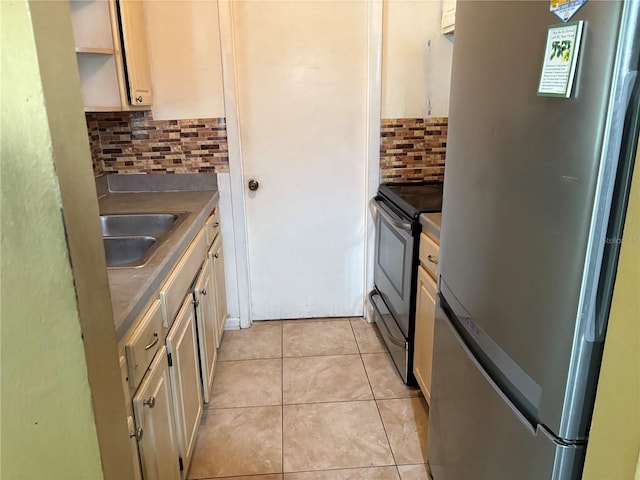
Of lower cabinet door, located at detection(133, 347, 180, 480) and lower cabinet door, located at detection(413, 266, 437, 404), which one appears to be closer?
lower cabinet door, located at detection(133, 347, 180, 480)

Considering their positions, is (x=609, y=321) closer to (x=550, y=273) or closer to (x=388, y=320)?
(x=550, y=273)

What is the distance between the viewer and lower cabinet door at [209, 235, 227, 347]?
7.98 ft

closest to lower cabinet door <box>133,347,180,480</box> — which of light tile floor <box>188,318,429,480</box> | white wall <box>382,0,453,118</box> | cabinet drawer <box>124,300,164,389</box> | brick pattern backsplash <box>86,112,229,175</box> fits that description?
cabinet drawer <box>124,300,164,389</box>

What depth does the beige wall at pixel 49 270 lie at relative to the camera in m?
0.49

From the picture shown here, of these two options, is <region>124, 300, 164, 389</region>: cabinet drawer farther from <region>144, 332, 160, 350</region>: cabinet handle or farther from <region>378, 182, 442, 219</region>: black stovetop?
<region>378, 182, 442, 219</region>: black stovetop

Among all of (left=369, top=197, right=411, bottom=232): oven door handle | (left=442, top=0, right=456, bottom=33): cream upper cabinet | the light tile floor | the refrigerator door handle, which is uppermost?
(left=442, top=0, right=456, bottom=33): cream upper cabinet

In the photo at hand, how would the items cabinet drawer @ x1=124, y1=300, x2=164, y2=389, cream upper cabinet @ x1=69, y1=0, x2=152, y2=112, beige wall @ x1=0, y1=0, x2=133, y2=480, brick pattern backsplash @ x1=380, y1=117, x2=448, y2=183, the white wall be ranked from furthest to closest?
brick pattern backsplash @ x1=380, y1=117, x2=448, y2=183, the white wall, cream upper cabinet @ x1=69, y1=0, x2=152, y2=112, cabinet drawer @ x1=124, y1=300, x2=164, y2=389, beige wall @ x1=0, y1=0, x2=133, y2=480

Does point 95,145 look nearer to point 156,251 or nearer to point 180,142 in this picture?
point 180,142

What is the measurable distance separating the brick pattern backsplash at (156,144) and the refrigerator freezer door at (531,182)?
1690mm

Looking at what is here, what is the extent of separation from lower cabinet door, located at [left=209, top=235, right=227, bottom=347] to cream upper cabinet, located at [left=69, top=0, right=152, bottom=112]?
794mm

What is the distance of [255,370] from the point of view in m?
2.51

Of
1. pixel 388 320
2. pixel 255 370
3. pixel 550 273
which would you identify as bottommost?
pixel 255 370

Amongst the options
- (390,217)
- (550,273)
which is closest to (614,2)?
(550,273)

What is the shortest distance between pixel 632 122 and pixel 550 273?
287 millimetres
